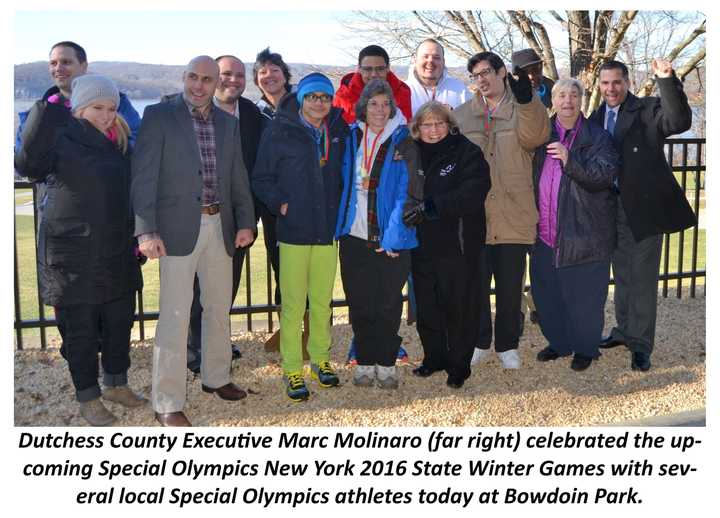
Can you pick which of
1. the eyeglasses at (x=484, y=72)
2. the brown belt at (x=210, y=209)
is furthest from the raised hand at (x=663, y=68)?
the brown belt at (x=210, y=209)

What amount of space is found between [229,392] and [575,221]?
282cm

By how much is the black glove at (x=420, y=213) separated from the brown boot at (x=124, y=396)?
86.7 inches

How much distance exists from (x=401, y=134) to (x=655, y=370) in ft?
9.48

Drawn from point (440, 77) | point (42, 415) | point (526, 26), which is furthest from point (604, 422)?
point (526, 26)

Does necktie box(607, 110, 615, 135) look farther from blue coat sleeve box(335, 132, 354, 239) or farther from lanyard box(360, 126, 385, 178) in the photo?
blue coat sleeve box(335, 132, 354, 239)

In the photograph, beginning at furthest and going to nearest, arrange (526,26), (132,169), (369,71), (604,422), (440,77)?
(526,26) < (440,77) < (369,71) < (604,422) < (132,169)

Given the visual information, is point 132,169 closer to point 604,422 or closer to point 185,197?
point 185,197

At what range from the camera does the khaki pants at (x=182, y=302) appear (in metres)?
4.40

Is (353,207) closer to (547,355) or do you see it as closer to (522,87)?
(522,87)

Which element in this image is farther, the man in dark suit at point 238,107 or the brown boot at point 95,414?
the man in dark suit at point 238,107

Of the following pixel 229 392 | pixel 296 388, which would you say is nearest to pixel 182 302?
pixel 229 392

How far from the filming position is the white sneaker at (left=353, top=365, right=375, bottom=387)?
5.20 metres

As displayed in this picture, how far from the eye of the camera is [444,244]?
16.2ft

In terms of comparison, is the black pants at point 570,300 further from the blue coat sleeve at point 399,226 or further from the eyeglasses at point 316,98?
the eyeglasses at point 316,98
